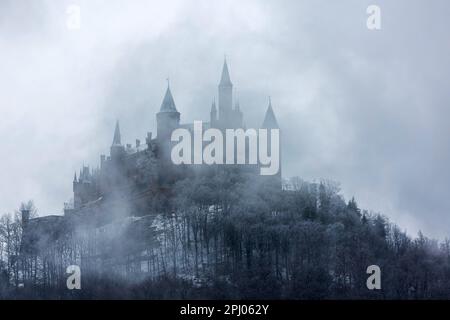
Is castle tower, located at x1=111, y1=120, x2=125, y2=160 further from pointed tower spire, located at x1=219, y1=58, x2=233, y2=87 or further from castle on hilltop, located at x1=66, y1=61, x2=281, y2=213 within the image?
pointed tower spire, located at x1=219, y1=58, x2=233, y2=87

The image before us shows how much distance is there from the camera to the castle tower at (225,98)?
287 ft

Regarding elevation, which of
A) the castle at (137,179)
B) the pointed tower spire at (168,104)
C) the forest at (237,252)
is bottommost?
the forest at (237,252)

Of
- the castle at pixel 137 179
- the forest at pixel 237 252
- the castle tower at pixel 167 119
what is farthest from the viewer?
the castle tower at pixel 167 119

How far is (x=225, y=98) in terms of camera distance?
89.4 m

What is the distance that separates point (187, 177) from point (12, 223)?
18.1m

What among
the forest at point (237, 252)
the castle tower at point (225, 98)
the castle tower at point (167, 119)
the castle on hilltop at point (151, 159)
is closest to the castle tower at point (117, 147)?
the castle on hilltop at point (151, 159)

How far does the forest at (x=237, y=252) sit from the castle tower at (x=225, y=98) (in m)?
6.73

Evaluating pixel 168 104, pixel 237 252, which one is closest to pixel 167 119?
pixel 168 104

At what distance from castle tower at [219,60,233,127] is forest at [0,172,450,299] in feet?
22.1

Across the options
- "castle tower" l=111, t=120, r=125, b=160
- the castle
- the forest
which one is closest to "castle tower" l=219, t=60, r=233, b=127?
the castle

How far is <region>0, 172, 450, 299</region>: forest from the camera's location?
61719 mm

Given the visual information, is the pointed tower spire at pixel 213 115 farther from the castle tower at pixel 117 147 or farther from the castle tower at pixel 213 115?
the castle tower at pixel 117 147
